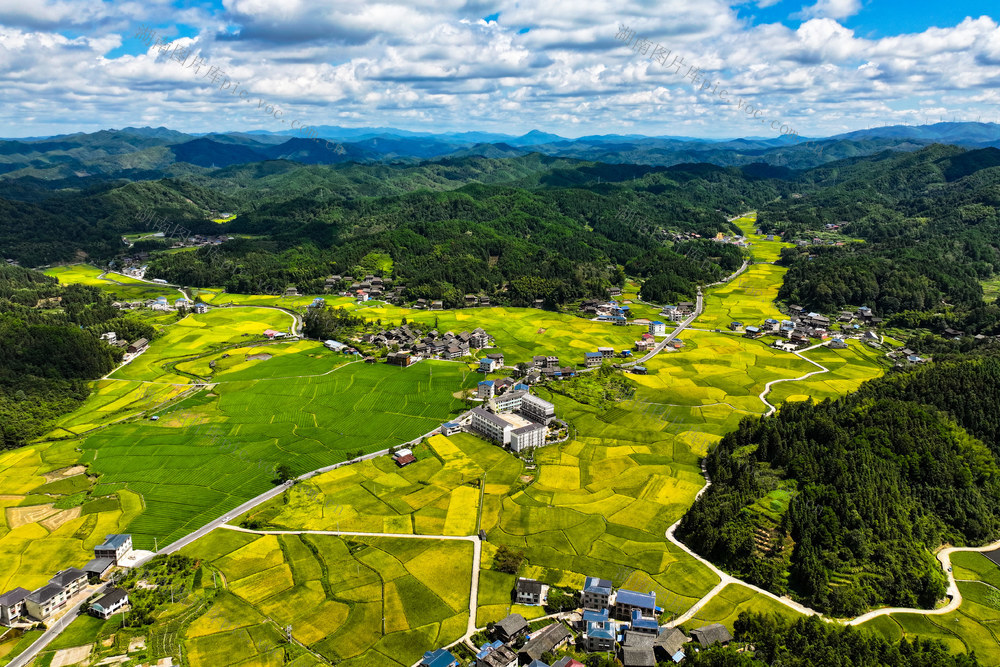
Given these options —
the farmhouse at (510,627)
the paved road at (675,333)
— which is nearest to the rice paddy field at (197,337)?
the farmhouse at (510,627)

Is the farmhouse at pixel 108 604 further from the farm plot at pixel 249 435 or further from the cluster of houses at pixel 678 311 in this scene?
the cluster of houses at pixel 678 311

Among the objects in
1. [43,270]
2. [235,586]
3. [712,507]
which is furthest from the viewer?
→ [43,270]

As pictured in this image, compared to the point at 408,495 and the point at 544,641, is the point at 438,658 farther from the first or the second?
the point at 408,495

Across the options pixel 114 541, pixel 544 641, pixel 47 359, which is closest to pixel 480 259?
pixel 47 359

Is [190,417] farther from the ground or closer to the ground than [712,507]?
closer to the ground

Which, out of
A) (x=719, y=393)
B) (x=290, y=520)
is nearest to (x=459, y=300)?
(x=719, y=393)

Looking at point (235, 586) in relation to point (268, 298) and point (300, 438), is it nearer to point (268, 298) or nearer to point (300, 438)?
point (300, 438)

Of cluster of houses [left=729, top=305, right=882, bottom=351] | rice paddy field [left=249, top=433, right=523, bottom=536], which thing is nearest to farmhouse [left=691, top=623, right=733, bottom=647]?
rice paddy field [left=249, top=433, right=523, bottom=536]
